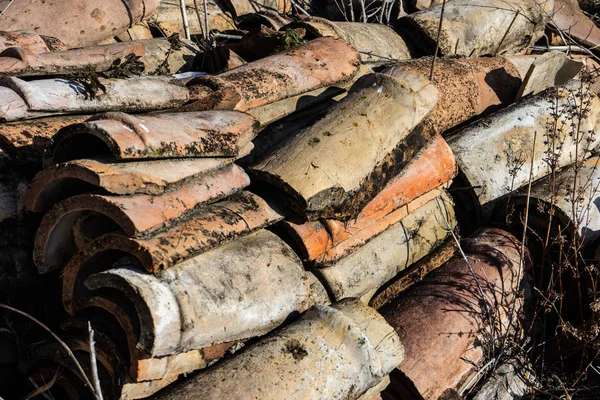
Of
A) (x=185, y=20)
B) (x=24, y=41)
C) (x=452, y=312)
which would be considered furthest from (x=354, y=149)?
(x=185, y=20)

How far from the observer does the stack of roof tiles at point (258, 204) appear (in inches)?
112

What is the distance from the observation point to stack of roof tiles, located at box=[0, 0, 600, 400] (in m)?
2.84

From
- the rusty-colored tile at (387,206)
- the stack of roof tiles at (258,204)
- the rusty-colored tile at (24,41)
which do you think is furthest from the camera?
the rusty-colored tile at (24,41)

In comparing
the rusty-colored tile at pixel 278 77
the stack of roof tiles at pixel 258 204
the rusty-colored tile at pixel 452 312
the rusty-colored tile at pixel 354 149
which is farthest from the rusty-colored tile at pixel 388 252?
the rusty-colored tile at pixel 278 77

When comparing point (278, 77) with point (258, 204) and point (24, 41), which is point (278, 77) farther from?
point (24, 41)

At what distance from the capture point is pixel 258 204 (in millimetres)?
3322

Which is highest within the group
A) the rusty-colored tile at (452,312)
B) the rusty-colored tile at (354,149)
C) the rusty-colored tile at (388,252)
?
the rusty-colored tile at (354,149)

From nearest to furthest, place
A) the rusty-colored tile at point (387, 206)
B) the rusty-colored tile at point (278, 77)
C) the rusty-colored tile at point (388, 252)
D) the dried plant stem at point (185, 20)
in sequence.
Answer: the rusty-colored tile at point (387, 206) → the rusty-colored tile at point (388, 252) → the rusty-colored tile at point (278, 77) → the dried plant stem at point (185, 20)

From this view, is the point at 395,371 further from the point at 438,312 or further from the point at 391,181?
the point at 391,181

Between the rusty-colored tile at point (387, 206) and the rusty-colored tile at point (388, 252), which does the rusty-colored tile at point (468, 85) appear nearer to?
the rusty-colored tile at point (387, 206)

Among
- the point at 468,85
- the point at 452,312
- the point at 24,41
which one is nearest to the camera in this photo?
the point at 452,312

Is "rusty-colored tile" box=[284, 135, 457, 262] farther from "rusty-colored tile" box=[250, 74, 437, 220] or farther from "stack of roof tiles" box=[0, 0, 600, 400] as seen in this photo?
"rusty-colored tile" box=[250, 74, 437, 220]

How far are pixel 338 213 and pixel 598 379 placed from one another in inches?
69.3

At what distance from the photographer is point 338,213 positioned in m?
3.37
